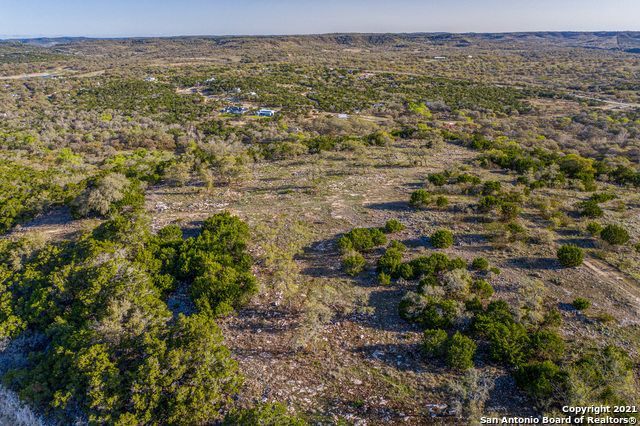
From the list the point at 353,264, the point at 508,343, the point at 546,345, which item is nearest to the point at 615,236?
the point at 546,345

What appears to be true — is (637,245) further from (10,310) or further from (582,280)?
(10,310)

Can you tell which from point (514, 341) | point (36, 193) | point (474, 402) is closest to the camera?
point (474, 402)

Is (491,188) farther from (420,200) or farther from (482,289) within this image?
(482,289)

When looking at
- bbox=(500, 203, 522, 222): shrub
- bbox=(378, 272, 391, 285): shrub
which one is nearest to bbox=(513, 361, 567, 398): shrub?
bbox=(378, 272, 391, 285): shrub

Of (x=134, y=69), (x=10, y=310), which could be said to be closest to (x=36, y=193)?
(x=10, y=310)

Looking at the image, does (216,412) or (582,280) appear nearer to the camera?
(216,412)

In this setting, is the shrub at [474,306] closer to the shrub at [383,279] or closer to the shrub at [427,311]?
the shrub at [427,311]
